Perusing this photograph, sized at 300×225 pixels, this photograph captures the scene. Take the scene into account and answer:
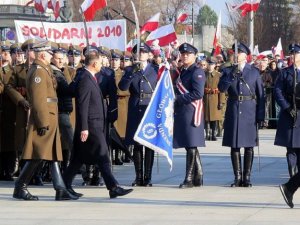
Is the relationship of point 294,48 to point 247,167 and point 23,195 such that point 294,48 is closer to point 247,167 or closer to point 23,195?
point 247,167

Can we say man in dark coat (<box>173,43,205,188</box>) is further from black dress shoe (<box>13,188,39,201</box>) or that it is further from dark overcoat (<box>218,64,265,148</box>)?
black dress shoe (<box>13,188,39,201</box>)

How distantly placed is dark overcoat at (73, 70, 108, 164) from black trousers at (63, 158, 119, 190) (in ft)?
0.26

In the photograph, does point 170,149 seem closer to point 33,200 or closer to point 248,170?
point 248,170

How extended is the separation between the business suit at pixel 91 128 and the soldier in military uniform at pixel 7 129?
2266 mm

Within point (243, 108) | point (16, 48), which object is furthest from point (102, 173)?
point (16, 48)

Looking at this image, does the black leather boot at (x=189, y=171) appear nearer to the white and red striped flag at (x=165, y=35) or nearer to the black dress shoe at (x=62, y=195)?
the black dress shoe at (x=62, y=195)

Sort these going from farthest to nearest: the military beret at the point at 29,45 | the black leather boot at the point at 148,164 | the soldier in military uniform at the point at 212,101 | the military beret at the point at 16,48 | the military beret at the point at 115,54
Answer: the soldier in military uniform at the point at 212,101 < the military beret at the point at 115,54 < the military beret at the point at 16,48 < the black leather boot at the point at 148,164 < the military beret at the point at 29,45

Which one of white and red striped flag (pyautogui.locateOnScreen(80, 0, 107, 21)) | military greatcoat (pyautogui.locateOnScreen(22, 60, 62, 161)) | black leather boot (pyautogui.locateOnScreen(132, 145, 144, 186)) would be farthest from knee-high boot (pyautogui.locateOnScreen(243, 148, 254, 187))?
white and red striped flag (pyautogui.locateOnScreen(80, 0, 107, 21))

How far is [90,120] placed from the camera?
13.3 meters

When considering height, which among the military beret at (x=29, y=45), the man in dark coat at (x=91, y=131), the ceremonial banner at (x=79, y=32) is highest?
the ceremonial banner at (x=79, y=32)

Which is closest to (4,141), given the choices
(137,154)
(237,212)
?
(137,154)

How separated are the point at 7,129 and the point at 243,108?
11.1 ft

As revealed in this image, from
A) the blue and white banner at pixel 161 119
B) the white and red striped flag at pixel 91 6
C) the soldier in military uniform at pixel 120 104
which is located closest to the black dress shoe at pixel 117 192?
the blue and white banner at pixel 161 119

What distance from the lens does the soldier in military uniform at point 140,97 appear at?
583 inches
